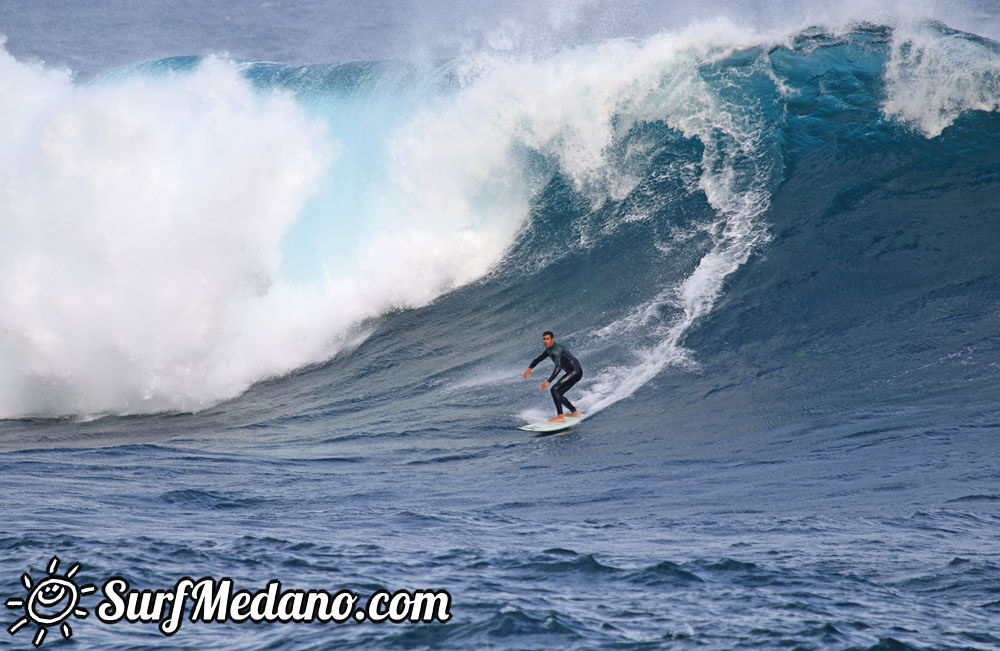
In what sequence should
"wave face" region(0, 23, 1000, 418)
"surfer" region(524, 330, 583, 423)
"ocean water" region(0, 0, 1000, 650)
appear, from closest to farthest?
"ocean water" region(0, 0, 1000, 650) → "surfer" region(524, 330, 583, 423) → "wave face" region(0, 23, 1000, 418)

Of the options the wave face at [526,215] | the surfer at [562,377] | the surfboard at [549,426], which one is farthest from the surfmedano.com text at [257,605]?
the wave face at [526,215]

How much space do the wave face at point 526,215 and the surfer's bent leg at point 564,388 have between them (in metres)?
0.48

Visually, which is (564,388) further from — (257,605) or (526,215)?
(257,605)

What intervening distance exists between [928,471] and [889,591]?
346 cm

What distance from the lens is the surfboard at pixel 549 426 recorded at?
1314 cm

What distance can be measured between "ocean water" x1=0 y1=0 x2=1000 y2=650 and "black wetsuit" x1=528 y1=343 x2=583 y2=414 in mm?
441

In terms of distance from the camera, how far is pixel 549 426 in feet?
43.3

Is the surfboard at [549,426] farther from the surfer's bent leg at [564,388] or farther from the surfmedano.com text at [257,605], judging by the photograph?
the surfmedano.com text at [257,605]

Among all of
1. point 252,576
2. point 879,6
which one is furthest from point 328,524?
point 879,6

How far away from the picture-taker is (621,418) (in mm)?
13445

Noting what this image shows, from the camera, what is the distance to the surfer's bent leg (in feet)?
44.0

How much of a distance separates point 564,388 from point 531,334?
9.84 feet

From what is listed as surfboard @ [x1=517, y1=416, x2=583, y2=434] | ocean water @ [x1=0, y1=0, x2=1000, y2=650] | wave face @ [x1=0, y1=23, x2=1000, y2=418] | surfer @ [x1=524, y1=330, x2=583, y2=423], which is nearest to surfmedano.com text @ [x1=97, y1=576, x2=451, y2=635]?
ocean water @ [x1=0, y1=0, x2=1000, y2=650]

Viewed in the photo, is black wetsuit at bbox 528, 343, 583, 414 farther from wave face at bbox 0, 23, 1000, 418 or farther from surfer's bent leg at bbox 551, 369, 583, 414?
wave face at bbox 0, 23, 1000, 418
